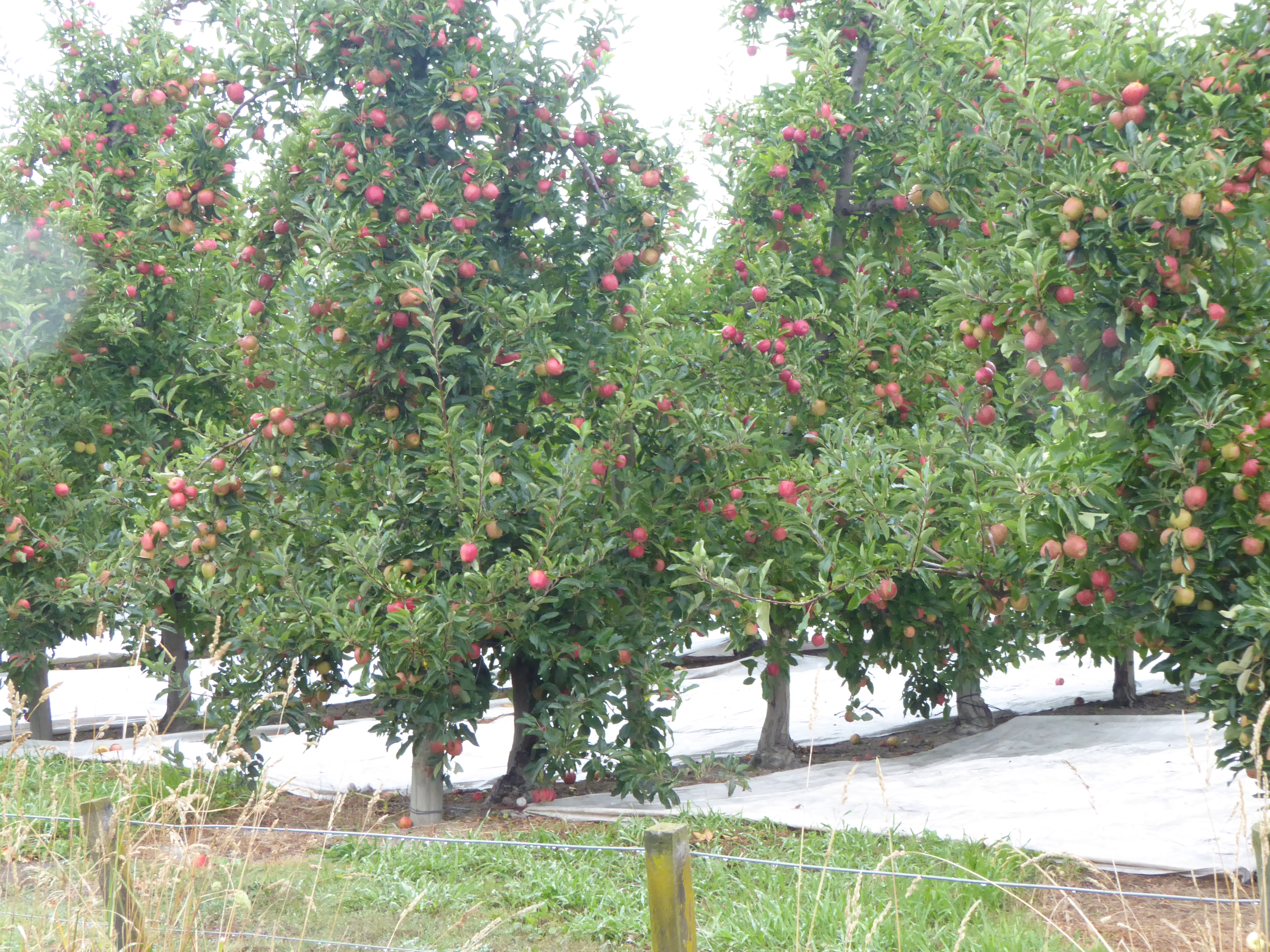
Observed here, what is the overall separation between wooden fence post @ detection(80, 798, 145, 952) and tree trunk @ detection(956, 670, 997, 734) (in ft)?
18.2

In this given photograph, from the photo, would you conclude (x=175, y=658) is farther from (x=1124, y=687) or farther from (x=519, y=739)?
(x=1124, y=687)

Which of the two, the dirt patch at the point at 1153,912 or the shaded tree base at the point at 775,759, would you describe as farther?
the shaded tree base at the point at 775,759

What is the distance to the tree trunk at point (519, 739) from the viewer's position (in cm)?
545

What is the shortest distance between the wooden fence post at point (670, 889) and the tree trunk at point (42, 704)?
21.6 feet

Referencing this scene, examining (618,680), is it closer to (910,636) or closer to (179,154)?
(910,636)

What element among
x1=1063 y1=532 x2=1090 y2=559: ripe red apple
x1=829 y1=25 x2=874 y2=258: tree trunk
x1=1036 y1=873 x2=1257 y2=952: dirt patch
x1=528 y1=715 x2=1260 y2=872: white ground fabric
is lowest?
x1=1036 y1=873 x2=1257 y2=952: dirt patch

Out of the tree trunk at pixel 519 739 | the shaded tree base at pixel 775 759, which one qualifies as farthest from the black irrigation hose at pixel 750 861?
the shaded tree base at pixel 775 759

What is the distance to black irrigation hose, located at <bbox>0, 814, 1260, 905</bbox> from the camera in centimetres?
243

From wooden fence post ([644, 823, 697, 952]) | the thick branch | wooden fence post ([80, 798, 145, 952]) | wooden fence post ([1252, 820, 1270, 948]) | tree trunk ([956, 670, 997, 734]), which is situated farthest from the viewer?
tree trunk ([956, 670, 997, 734])

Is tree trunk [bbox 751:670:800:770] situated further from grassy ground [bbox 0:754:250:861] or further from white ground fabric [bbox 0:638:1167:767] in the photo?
grassy ground [bbox 0:754:250:861]

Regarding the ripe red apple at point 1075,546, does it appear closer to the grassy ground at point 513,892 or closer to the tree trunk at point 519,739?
the grassy ground at point 513,892

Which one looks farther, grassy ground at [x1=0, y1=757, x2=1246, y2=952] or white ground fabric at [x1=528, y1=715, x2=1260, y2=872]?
white ground fabric at [x1=528, y1=715, x2=1260, y2=872]

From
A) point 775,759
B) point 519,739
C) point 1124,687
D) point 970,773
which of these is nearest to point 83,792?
point 519,739

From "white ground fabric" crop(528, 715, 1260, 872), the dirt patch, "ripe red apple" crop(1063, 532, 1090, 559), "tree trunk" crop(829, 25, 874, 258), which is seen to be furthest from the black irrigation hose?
"tree trunk" crop(829, 25, 874, 258)
